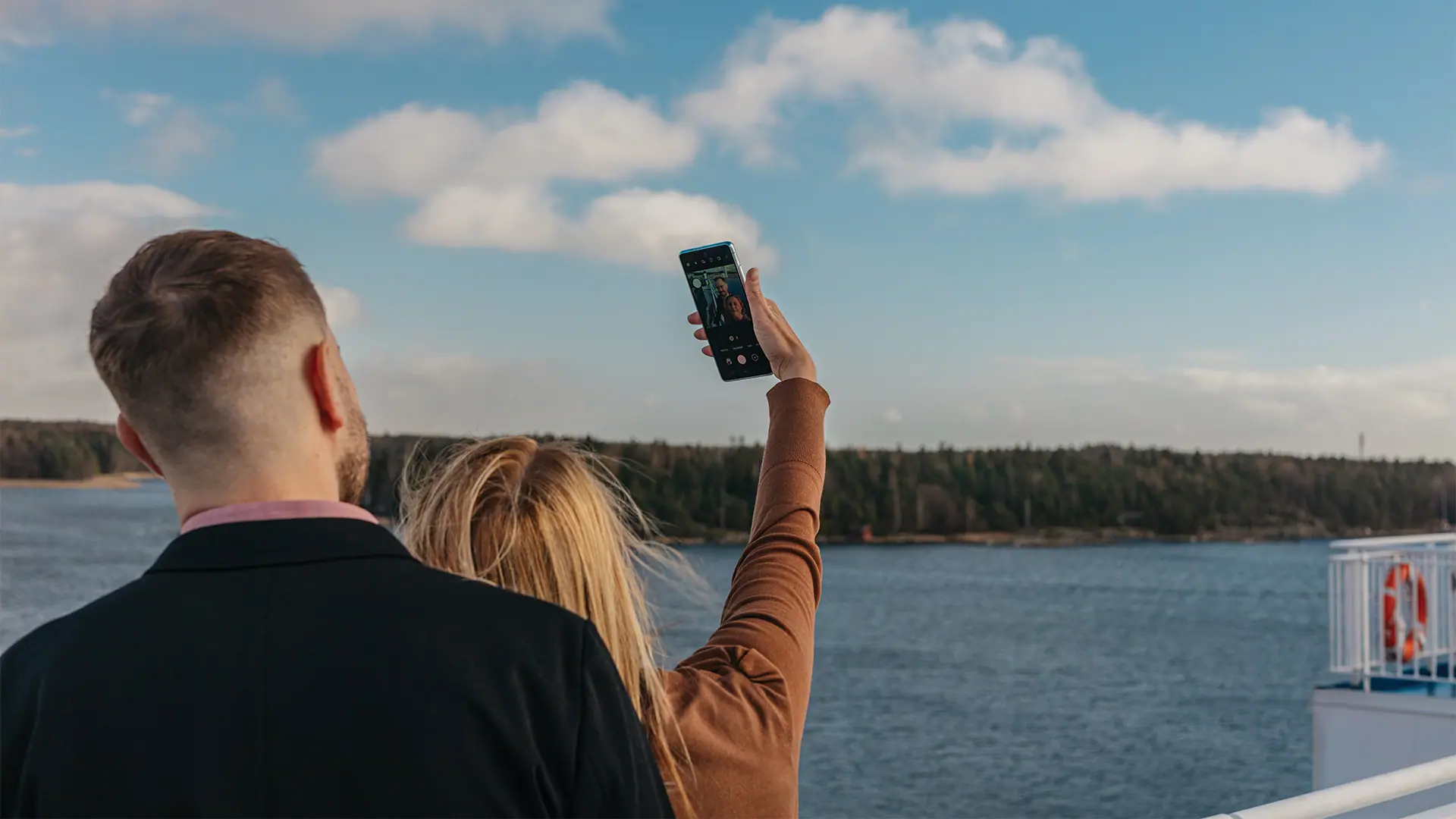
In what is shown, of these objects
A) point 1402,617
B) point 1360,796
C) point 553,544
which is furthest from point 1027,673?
point 553,544

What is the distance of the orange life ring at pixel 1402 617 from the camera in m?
8.11

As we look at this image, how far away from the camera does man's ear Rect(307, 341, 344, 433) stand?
3.39 ft

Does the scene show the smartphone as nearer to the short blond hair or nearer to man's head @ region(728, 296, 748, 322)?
man's head @ region(728, 296, 748, 322)

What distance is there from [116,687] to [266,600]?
0.40 feet

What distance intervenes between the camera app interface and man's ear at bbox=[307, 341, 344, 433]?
88 centimetres

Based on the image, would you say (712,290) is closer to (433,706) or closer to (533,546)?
(533,546)

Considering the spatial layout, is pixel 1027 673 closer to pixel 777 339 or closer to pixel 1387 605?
pixel 1387 605

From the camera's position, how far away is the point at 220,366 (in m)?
1.00

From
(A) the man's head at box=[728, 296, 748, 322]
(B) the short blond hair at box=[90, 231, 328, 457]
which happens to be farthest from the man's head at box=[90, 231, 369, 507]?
(A) the man's head at box=[728, 296, 748, 322]

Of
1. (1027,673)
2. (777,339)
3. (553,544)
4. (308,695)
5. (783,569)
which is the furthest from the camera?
(1027,673)

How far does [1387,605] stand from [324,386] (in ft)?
27.6

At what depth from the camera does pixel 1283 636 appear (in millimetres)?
47625

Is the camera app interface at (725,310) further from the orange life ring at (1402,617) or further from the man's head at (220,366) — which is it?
the orange life ring at (1402,617)

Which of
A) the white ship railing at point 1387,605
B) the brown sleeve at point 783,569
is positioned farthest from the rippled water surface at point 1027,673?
the white ship railing at point 1387,605
